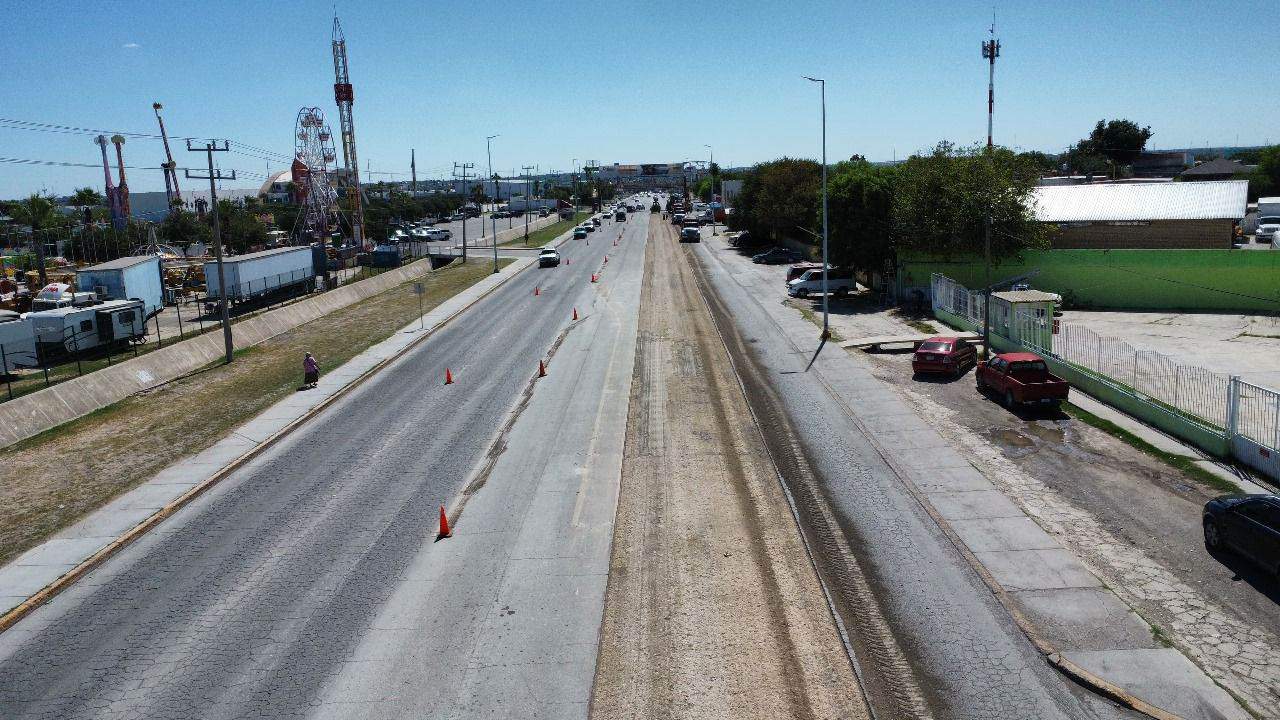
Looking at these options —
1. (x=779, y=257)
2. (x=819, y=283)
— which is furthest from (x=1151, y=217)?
(x=779, y=257)

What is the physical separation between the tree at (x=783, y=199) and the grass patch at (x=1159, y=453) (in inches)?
Result: 1432

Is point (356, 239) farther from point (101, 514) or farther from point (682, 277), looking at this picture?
point (101, 514)

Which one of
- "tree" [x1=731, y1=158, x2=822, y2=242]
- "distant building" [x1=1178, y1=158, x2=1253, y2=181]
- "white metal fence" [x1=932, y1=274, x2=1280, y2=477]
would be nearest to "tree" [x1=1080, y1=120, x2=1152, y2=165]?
"distant building" [x1=1178, y1=158, x2=1253, y2=181]

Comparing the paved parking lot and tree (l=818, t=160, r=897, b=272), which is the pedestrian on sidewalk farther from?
the paved parking lot

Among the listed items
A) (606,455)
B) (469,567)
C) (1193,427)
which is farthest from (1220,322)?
(469,567)

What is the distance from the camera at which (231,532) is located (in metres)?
17.6

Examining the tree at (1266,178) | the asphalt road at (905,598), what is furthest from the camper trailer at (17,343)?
the tree at (1266,178)

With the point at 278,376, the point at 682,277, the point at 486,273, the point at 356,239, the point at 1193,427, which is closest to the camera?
the point at 1193,427

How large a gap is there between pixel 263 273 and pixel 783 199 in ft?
134

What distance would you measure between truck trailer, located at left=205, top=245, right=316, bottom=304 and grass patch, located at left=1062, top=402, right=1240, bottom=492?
130ft

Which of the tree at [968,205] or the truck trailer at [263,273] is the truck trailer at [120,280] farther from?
the tree at [968,205]

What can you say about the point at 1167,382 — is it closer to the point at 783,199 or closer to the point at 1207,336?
the point at 1207,336

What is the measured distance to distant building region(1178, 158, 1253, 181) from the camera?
9980 cm

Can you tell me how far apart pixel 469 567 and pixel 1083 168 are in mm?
150009
